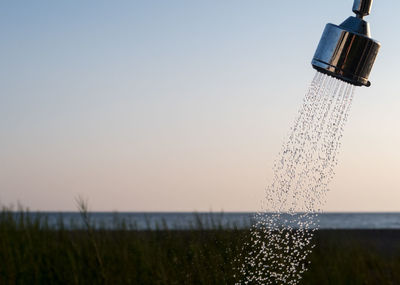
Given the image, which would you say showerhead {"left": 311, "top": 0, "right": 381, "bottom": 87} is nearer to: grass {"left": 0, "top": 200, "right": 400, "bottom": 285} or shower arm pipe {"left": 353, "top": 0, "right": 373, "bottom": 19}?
shower arm pipe {"left": 353, "top": 0, "right": 373, "bottom": 19}

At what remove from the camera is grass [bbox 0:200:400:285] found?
527cm

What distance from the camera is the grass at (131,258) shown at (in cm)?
527

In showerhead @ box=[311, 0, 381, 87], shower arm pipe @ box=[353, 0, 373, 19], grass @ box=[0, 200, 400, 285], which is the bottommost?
grass @ box=[0, 200, 400, 285]

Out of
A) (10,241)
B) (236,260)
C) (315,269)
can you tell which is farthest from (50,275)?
(315,269)

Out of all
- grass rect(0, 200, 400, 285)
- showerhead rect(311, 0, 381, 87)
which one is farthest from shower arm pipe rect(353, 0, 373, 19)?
grass rect(0, 200, 400, 285)

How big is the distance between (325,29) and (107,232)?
17.0ft

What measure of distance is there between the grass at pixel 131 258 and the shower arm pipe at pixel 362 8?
3199 mm

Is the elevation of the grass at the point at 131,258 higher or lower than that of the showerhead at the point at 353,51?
lower

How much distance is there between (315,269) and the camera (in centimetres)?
687

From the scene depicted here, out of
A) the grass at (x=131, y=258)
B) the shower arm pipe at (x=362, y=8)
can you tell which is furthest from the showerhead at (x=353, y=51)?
the grass at (x=131, y=258)

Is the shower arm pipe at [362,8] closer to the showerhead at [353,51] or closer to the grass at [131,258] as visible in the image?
the showerhead at [353,51]

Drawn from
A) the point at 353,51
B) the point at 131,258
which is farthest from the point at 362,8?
the point at 131,258

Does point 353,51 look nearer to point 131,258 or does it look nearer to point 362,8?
point 362,8

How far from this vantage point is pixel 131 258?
18.8 ft
